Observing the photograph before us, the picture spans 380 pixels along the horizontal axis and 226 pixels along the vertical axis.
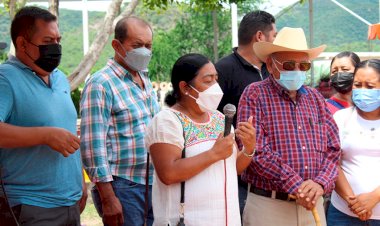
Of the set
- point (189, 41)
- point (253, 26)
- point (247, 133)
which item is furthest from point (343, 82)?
point (189, 41)

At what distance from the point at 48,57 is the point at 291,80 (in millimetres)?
1566

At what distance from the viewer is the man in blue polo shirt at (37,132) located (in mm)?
3592

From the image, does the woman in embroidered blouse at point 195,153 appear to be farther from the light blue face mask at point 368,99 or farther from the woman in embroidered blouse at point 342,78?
the woman in embroidered blouse at point 342,78

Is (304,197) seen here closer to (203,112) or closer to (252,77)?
(203,112)

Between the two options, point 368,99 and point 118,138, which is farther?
point 368,99

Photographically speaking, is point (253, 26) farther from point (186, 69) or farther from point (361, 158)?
point (186, 69)

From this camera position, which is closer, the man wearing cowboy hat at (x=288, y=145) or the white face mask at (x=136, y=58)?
the man wearing cowboy hat at (x=288, y=145)

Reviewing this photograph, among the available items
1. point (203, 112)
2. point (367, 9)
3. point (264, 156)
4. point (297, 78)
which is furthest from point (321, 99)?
point (367, 9)

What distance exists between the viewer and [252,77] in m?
5.13

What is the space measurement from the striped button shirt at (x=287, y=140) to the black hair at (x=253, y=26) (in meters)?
0.97

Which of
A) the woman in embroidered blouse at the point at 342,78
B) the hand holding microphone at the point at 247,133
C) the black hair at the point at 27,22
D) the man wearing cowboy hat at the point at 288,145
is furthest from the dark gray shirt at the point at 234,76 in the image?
the black hair at the point at 27,22

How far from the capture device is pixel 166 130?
12.1 feet

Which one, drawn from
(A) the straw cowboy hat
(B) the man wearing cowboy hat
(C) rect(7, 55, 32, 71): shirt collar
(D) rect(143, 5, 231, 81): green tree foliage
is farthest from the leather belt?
(D) rect(143, 5, 231, 81): green tree foliage

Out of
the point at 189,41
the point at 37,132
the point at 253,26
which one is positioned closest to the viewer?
the point at 37,132
